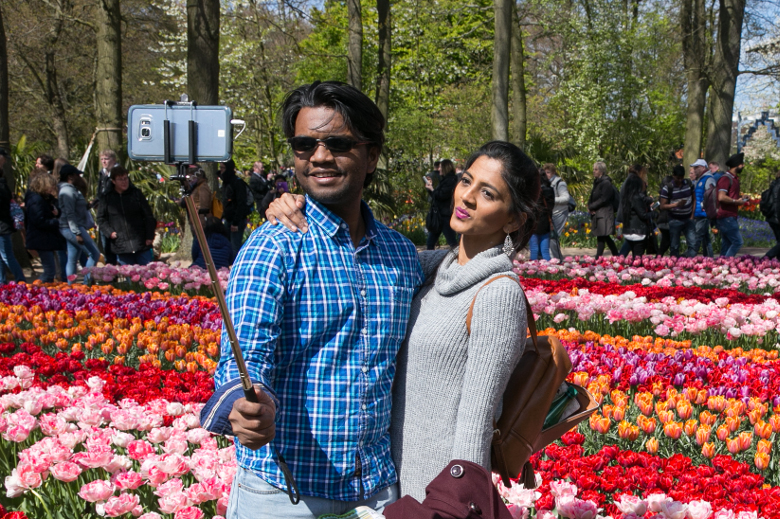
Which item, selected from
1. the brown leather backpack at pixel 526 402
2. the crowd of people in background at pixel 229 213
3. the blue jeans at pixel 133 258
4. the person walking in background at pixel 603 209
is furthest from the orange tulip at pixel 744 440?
the person walking in background at pixel 603 209

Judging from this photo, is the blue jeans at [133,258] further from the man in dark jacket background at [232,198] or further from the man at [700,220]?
the man at [700,220]

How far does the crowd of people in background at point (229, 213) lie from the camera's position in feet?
26.9

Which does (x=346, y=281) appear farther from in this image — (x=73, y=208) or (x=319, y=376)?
(x=73, y=208)

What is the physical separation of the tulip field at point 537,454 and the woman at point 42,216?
1996 mm

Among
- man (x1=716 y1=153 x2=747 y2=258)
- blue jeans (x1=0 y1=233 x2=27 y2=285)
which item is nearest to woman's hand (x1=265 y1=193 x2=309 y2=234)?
blue jeans (x1=0 y1=233 x2=27 y2=285)

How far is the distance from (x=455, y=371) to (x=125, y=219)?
7.25 meters

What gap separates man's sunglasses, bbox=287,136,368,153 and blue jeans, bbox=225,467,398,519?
2.38ft

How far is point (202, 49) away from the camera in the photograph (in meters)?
9.73

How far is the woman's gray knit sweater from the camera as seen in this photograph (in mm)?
1624

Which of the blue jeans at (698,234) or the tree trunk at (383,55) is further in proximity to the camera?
the tree trunk at (383,55)

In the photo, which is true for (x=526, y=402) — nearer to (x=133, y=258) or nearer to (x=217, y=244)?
(x=217, y=244)

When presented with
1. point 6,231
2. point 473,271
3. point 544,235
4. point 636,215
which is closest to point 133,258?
point 6,231

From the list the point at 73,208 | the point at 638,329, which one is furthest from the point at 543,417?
the point at 73,208

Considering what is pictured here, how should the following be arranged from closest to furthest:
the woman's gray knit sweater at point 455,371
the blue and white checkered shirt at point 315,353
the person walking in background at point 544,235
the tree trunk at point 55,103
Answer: the blue and white checkered shirt at point 315,353 < the woman's gray knit sweater at point 455,371 < the person walking in background at point 544,235 < the tree trunk at point 55,103
